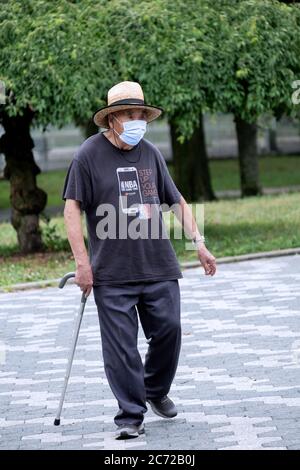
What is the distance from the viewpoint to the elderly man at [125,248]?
724 centimetres

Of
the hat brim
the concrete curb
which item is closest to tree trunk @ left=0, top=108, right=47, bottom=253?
the concrete curb

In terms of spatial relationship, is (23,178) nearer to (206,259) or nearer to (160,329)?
(206,259)

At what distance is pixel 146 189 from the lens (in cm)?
734

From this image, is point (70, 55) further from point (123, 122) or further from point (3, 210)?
point (3, 210)

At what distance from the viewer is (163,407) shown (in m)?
7.57

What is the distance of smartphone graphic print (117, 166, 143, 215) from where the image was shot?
728 cm

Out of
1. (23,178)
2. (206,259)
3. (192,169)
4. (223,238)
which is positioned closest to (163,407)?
(206,259)

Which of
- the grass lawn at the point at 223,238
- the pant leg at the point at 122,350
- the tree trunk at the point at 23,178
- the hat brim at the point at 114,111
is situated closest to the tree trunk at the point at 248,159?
the grass lawn at the point at 223,238

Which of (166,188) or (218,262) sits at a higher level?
(166,188)

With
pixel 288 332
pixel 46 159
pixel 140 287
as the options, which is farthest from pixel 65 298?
pixel 46 159

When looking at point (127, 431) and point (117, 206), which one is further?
point (117, 206)

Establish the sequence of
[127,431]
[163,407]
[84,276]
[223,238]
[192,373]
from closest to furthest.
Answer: [127,431], [84,276], [163,407], [192,373], [223,238]

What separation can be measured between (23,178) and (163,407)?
10570mm
